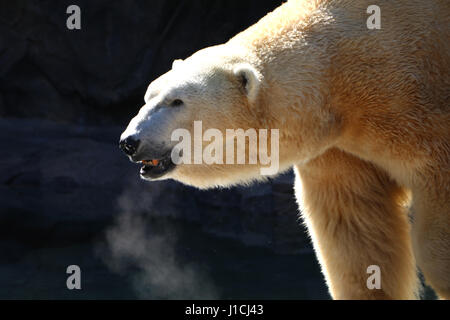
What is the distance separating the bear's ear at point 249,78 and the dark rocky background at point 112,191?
281 centimetres

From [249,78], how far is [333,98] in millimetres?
359

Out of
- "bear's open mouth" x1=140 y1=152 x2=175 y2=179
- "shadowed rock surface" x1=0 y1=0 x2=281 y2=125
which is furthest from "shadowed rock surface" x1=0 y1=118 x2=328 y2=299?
"bear's open mouth" x1=140 y1=152 x2=175 y2=179

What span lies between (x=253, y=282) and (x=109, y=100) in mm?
2694

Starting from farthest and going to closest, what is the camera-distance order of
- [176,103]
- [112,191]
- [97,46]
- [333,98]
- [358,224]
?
[97,46]
[112,191]
[358,224]
[333,98]
[176,103]

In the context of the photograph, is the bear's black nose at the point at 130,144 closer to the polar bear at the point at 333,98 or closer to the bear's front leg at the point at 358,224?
the polar bear at the point at 333,98

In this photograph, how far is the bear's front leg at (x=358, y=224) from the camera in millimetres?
3133

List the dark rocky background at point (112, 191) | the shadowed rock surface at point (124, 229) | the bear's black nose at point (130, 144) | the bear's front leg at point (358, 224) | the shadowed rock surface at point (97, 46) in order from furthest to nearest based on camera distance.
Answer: the shadowed rock surface at point (97, 46)
the dark rocky background at point (112, 191)
the shadowed rock surface at point (124, 229)
the bear's front leg at point (358, 224)
the bear's black nose at point (130, 144)

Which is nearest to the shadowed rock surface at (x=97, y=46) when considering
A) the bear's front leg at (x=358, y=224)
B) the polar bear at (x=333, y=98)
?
the bear's front leg at (x=358, y=224)

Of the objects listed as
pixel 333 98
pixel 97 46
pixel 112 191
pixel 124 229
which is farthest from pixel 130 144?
pixel 97 46

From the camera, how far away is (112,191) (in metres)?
6.57

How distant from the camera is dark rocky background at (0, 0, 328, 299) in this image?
5.55 m

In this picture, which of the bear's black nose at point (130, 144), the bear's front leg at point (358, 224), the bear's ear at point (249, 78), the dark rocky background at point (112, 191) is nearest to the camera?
the bear's black nose at point (130, 144)

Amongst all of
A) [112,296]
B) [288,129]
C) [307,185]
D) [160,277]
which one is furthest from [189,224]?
[288,129]

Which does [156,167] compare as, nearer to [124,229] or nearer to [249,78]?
[249,78]
